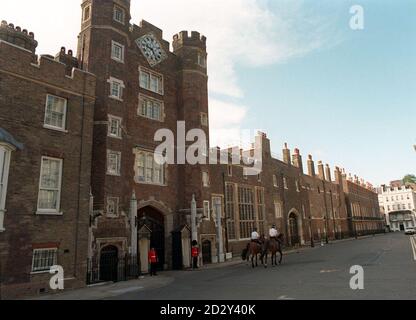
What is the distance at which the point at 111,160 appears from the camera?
2114 centimetres

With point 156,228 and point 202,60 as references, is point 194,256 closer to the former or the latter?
point 156,228

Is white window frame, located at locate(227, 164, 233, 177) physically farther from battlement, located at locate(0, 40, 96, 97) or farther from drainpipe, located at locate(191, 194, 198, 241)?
battlement, located at locate(0, 40, 96, 97)

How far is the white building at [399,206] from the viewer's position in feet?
406

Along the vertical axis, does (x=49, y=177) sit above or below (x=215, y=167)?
below

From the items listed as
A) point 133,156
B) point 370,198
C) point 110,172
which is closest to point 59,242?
point 110,172

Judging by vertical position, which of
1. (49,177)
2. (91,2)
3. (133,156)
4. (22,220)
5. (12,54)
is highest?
(91,2)

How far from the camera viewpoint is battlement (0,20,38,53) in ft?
60.8

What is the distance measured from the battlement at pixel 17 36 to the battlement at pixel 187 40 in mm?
13390

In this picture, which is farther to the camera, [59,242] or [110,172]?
[110,172]

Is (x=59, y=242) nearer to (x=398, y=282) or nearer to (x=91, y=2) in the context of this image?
(x=398, y=282)

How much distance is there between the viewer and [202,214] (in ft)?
87.5

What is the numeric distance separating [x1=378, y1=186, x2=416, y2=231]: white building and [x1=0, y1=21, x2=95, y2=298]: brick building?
133 metres

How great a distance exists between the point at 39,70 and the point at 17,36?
4.35 meters

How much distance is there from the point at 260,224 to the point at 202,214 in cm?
1433
